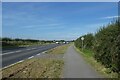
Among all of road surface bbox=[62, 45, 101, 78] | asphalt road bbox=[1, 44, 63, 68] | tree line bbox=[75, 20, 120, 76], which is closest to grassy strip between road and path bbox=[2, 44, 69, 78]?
road surface bbox=[62, 45, 101, 78]

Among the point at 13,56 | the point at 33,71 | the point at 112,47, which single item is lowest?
the point at 33,71

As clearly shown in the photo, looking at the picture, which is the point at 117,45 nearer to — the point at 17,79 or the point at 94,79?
the point at 94,79

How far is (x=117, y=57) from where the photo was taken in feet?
38.3

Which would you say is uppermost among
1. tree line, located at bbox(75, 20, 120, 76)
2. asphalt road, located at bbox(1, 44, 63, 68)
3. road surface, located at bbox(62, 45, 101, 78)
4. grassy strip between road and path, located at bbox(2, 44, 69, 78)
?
tree line, located at bbox(75, 20, 120, 76)

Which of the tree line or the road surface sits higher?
the tree line

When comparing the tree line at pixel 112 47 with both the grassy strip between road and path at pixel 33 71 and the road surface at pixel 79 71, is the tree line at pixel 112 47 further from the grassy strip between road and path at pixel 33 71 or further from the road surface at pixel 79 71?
the grassy strip between road and path at pixel 33 71

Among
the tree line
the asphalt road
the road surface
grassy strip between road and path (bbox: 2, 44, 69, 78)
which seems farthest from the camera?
the asphalt road

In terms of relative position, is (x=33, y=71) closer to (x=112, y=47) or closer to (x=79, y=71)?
(x=79, y=71)

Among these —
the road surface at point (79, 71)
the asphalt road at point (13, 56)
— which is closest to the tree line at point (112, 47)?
the road surface at point (79, 71)

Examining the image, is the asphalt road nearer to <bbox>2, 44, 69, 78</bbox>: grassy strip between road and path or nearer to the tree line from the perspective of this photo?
<bbox>2, 44, 69, 78</bbox>: grassy strip between road and path

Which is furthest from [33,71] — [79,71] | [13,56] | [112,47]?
[13,56]

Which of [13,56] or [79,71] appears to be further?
[13,56]

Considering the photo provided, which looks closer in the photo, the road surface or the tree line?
the tree line

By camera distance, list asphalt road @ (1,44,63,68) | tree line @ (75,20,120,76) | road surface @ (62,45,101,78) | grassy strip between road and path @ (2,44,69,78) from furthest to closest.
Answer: asphalt road @ (1,44,63,68) → grassy strip between road and path @ (2,44,69,78) → road surface @ (62,45,101,78) → tree line @ (75,20,120,76)
